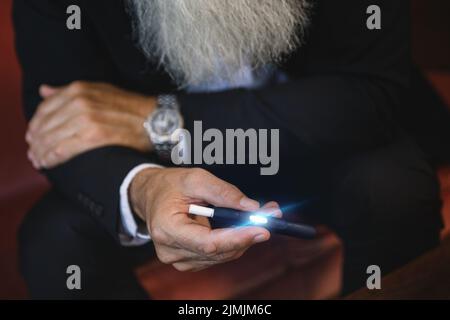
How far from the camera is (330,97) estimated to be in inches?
22.9

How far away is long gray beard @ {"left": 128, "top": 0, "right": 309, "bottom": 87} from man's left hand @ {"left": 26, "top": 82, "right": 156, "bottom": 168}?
6 cm

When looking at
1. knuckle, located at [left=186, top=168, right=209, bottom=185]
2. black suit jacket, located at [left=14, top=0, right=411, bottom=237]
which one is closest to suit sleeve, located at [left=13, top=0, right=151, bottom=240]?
black suit jacket, located at [left=14, top=0, right=411, bottom=237]

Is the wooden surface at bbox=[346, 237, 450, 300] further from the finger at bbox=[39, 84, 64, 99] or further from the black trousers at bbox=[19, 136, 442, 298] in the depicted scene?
the finger at bbox=[39, 84, 64, 99]

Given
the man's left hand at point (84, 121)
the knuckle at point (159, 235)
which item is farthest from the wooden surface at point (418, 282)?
the man's left hand at point (84, 121)

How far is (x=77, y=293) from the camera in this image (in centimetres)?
58

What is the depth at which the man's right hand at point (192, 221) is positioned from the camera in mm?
395

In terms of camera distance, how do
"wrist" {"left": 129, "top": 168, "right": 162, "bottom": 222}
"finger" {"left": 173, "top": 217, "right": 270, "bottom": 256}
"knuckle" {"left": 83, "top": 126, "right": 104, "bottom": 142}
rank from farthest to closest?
1. "knuckle" {"left": 83, "top": 126, "right": 104, "bottom": 142}
2. "wrist" {"left": 129, "top": 168, "right": 162, "bottom": 222}
3. "finger" {"left": 173, "top": 217, "right": 270, "bottom": 256}

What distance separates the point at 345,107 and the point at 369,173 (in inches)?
2.6

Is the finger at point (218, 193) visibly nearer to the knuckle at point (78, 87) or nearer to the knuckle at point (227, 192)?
the knuckle at point (227, 192)

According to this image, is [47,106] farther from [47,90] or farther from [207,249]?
[207,249]

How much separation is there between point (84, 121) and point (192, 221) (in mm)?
224

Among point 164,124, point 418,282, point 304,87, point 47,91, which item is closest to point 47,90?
point 47,91

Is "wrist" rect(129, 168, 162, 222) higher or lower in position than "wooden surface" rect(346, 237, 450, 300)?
higher

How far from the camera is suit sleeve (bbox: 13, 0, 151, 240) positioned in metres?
0.55
